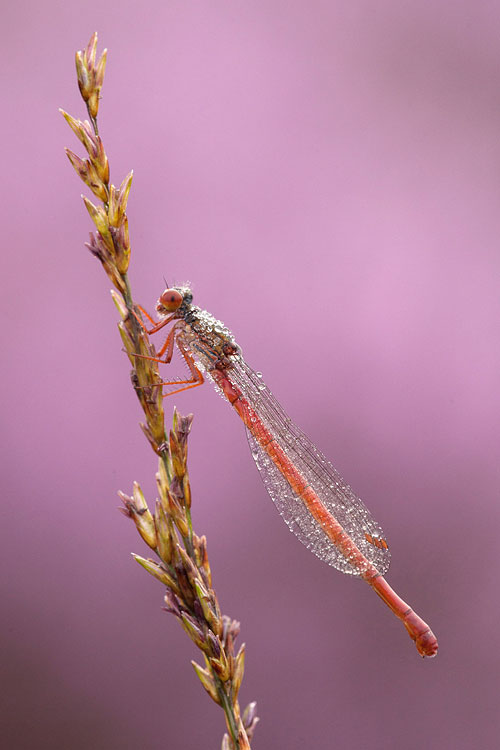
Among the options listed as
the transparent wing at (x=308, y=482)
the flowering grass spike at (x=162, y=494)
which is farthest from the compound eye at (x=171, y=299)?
the flowering grass spike at (x=162, y=494)

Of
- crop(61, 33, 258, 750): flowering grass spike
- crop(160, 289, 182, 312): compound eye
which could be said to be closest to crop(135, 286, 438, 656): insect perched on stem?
crop(160, 289, 182, 312): compound eye

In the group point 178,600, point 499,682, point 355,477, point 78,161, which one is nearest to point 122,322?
point 78,161

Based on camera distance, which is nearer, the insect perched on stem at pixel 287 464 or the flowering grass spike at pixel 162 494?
the flowering grass spike at pixel 162 494

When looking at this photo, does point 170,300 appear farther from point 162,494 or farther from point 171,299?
point 162,494

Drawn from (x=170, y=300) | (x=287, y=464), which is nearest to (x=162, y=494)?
(x=170, y=300)

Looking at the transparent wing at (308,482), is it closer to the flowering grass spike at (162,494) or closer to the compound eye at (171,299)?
the compound eye at (171,299)

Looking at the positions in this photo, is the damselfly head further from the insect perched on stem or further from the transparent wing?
the transparent wing

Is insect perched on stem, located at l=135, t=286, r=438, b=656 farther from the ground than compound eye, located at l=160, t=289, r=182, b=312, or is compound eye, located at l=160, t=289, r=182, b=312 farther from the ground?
compound eye, located at l=160, t=289, r=182, b=312
